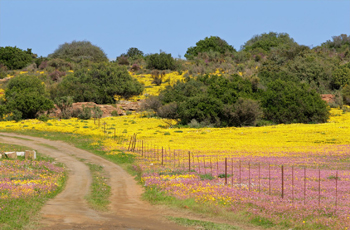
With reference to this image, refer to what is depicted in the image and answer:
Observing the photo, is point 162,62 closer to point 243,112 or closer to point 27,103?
point 27,103

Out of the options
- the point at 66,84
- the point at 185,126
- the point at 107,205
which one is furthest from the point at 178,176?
the point at 66,84

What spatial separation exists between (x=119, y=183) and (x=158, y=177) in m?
Result: 2.52

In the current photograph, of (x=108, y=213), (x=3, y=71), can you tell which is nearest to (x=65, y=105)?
(x=3, y=71)

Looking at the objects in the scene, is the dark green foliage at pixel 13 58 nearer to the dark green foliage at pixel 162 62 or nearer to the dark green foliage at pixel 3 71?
the dark green foliage at pixel 3 71

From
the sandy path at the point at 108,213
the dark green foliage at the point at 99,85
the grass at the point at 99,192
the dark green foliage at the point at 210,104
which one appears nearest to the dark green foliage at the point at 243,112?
the dark green foliage at the point at 210,104

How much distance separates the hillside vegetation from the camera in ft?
191

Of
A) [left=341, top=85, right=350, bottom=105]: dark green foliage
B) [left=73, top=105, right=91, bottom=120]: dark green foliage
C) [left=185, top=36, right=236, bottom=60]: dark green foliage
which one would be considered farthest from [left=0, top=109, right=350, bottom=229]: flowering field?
[left=185, top=36, right=236, bottom=60]: dark green foliage

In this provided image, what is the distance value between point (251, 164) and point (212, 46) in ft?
354

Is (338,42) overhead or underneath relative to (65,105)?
overhead

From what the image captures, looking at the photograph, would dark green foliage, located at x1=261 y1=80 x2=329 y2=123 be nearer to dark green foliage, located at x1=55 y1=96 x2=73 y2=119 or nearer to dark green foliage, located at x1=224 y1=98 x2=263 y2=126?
dark green foliage, located at x1=224 y1=98 x2=263 y2=126

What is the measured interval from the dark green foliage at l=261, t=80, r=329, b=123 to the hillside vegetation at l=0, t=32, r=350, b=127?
14cm

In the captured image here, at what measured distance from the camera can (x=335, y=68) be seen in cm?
8600

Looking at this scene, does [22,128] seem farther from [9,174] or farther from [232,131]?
[9,174]

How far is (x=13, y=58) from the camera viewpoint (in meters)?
111
